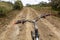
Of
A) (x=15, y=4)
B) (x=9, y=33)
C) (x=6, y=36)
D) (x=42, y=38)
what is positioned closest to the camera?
(x=42, y=38)

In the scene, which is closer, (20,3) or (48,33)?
(48,33)

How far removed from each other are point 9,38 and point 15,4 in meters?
28.9

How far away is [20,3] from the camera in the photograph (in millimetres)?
44438

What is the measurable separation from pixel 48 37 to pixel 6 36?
3431mm

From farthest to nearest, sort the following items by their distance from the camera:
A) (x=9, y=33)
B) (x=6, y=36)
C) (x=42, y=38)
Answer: (x=9, y=33) → (x=6, y=36) → (x=42, y=38)

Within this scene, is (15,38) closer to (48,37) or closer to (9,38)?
(9,38)

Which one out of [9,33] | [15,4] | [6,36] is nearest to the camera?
[6,36]

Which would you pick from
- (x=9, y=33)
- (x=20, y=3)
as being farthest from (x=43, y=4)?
(x=9, y=33)

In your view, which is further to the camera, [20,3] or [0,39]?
[20,3]

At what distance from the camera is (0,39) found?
14305mm

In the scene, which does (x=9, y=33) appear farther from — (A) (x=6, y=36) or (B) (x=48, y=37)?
(B) (x=48, y=37)

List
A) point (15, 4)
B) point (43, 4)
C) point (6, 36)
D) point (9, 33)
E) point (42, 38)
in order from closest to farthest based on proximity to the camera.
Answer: point (42, 38) < point (6, 36) < point (9, 33) < point (15, 4) < point (43, 4)

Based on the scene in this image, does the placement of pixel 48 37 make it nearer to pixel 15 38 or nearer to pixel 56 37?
pixel 56 37

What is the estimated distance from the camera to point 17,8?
43.4 m
